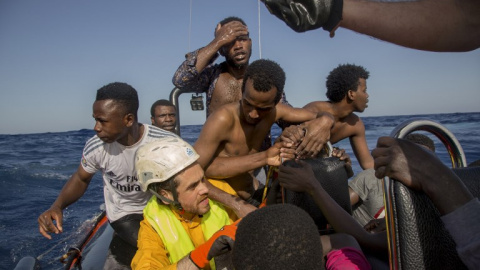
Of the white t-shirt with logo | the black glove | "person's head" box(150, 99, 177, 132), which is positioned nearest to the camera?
the black glove

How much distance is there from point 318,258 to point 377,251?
2.13 ft

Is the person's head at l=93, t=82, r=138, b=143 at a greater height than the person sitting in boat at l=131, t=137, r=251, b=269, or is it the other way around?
the person's head at l=93, t=82, r=138, b=143

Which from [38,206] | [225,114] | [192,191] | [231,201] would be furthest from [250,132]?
[38,206]

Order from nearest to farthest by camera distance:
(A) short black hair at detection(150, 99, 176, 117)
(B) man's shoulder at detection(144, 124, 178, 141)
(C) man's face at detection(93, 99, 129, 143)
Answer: (C) man's face at detection(93, 99, 129, 143) → (B) man's shoulder at detection(144, 124, 178, 141) → (A) short black hair at detection(150, 99, 176, 117)

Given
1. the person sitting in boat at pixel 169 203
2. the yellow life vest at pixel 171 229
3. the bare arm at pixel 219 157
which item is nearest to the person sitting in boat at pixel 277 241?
the person sitting in boat at pixel 169 203

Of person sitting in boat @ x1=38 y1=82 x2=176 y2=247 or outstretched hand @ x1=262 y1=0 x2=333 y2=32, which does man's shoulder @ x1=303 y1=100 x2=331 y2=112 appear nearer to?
person sitting in boat @ x1=38 y1=82 x2=176 y2=247

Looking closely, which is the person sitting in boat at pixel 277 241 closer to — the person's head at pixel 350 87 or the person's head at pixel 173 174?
the person's head at pixel 173 174

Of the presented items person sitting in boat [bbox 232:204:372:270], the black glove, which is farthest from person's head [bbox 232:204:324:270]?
the black glove

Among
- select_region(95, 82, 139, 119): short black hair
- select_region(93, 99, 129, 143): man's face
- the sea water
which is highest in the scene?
select_region(95, 82, 139, 119): short black hair

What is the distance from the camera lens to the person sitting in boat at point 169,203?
6.40 feet

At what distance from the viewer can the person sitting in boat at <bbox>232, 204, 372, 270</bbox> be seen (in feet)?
3.69

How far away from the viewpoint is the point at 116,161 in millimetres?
2920

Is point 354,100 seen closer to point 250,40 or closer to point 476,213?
point 250,40

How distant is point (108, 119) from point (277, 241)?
2.04 metres
